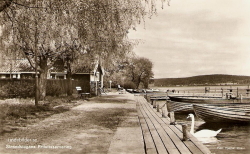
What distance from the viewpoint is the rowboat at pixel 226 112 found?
51.6 ft

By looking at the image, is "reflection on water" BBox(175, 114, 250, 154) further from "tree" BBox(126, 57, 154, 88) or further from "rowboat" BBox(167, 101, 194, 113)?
"tree" BBox(126, 57, 154, 88)

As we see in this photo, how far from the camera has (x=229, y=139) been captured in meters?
12.5

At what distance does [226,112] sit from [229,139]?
3.62 meters

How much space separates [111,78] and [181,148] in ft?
186

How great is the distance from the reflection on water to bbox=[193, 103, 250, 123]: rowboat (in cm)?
39

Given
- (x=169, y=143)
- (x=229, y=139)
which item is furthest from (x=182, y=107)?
(x=169, y=143)

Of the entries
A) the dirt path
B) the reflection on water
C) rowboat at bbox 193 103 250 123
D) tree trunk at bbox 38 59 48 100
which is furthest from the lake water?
tree trunk at bbox 38 59 48 100

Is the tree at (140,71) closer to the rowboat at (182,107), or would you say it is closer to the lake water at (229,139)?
the rowboat at (182,107)

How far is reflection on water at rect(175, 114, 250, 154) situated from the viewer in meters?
10.1

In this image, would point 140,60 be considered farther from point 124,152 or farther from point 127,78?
point 124,152

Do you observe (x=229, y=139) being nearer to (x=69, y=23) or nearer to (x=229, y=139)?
(x=229, y=139)

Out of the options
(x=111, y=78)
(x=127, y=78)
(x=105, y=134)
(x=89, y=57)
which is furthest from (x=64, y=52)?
(x=127, y=78)

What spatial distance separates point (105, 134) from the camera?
26.7ft

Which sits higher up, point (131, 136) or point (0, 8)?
point (0, 8)
